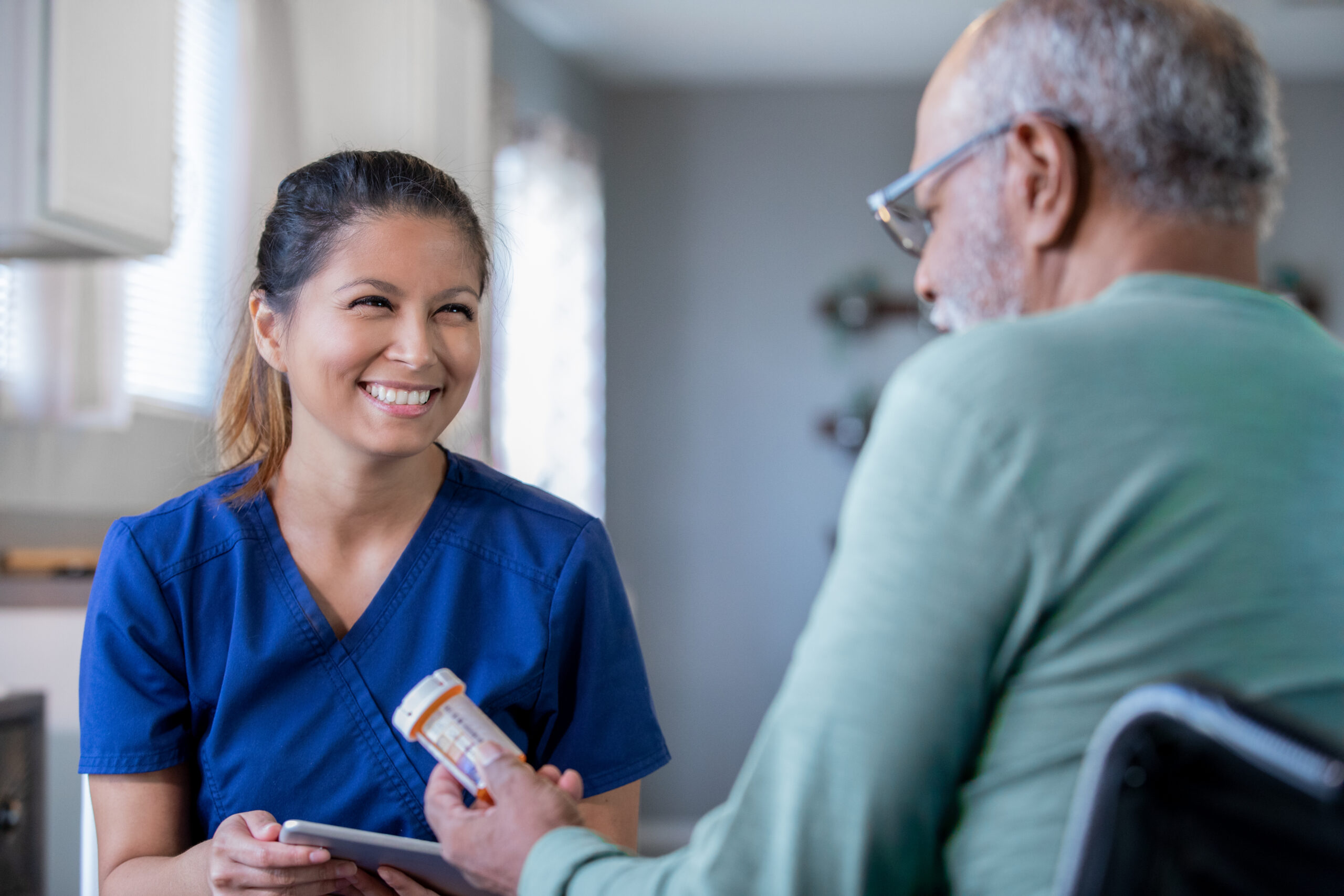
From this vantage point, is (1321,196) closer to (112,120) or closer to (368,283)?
(112,120)

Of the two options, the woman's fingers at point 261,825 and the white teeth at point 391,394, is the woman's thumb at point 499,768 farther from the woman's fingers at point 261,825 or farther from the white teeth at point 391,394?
the white teeth at point 391,394

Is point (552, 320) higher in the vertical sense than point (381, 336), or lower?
higher

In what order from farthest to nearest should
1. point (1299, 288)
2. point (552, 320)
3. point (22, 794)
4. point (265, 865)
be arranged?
point (1299, 288) < point (552, 320) < point (22, 794) < point (265, 865)

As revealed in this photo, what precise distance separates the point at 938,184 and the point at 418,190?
26.5 inches

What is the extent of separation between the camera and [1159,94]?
2.54 ft

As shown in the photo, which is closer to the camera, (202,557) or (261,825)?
(261,825)

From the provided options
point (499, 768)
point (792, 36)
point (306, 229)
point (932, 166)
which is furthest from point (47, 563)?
point (792, 36)

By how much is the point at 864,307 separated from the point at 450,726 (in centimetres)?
405

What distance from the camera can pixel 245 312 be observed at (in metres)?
1.45

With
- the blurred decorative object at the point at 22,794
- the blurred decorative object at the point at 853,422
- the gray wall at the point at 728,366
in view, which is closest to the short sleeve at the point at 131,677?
the blurred decorative object at the point at 22,794

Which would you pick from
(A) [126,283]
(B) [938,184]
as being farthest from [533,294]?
(B) [938,184]

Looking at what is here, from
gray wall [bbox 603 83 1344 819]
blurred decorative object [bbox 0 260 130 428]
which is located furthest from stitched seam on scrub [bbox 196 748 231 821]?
gray wall [bbox 603 83 1344 819]

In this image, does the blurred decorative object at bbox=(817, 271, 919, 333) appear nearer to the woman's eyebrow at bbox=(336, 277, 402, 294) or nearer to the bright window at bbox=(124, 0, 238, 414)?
the bright window at bbox=(124, 0, 238, 414)

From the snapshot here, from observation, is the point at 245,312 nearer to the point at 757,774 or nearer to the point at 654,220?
the point at 757,774
